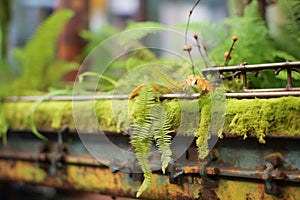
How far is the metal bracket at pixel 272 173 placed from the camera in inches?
31.4

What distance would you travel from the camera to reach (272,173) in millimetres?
797

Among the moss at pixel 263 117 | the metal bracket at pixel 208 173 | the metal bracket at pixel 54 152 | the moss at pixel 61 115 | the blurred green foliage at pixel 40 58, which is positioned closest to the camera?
the moss at pixel 263 117

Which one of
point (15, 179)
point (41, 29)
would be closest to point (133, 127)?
point (15, 179)

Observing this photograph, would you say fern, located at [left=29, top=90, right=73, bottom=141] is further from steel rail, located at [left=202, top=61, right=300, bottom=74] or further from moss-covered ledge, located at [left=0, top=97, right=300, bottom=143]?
steel rail, located at [left=202, top=61, right=300, bottom=74]

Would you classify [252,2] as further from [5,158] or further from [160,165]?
[5,158]

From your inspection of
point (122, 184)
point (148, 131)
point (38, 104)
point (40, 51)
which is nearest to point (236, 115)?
point (148, 131)

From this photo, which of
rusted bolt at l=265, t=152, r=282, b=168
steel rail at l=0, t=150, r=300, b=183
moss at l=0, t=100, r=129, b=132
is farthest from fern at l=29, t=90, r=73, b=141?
rusted bolt at l=265, t=152, r=282, b=168

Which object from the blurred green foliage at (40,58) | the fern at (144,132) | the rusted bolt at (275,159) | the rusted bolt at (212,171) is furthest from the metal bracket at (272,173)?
the blurred green foliage at (40,58)

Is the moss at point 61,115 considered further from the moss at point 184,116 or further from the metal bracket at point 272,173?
the metal bracket at point 272,173

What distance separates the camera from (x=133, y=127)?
3.06 feet

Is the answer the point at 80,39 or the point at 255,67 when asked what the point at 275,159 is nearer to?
the point at 255,67

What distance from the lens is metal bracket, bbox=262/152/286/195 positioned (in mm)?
797

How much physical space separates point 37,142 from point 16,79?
367 millimetres

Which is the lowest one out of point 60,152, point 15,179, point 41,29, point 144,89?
point 15,179
